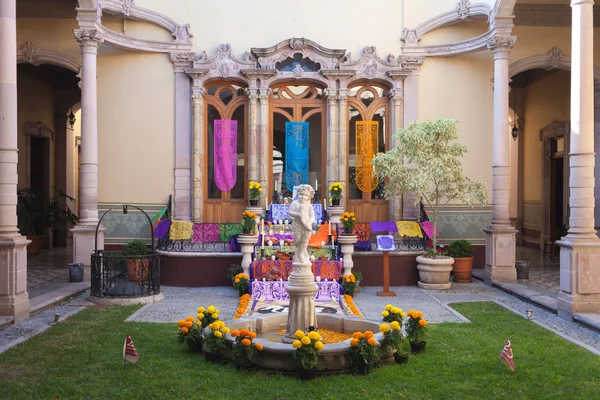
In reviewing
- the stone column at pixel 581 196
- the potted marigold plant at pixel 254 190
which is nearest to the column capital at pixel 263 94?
the potted marigold plant at pixel 254 190

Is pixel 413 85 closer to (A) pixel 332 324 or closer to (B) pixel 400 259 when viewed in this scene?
(B) pixel 400 259

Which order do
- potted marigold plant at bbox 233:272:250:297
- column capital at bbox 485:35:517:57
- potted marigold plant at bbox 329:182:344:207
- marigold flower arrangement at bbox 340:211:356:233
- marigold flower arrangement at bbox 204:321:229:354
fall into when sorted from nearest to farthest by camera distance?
1. marigold flower arrangement at bbox 204:321:229:354
2. potted marigold plant at bbox 233:272:250:297
3. marigold flower arrangement at bbox 340:211:356:233
4. column capital at bbox 485:35:517:57
5. potted marigold plant at bbox 329:182:344:207

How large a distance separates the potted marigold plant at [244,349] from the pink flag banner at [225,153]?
7.79 meters

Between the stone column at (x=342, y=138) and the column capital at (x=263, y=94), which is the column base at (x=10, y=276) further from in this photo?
the stone column at (x=342, y=138)

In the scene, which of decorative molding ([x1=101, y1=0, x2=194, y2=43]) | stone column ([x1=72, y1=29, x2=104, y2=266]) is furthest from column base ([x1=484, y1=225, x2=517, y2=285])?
decorative molding ([x1=101, y1=0, x2=194, y2=43])

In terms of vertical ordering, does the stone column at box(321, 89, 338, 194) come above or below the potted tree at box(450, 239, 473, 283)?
above

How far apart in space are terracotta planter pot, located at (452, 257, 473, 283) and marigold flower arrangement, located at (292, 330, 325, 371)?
6657mm

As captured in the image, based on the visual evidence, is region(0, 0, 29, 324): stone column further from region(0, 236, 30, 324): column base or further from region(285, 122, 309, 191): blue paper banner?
region(285, 122, 309, 191): blue paper banner

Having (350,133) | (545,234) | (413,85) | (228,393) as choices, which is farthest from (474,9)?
(228,393)

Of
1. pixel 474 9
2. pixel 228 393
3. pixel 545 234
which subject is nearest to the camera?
pixel 228 393

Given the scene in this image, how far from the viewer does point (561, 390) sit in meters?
5.16

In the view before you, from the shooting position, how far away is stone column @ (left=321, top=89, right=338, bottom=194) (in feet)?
42.4

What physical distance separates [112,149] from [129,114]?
33.8 inches

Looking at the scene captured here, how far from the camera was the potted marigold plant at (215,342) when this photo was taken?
5781mm
